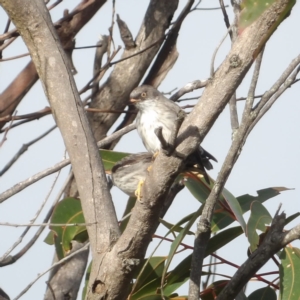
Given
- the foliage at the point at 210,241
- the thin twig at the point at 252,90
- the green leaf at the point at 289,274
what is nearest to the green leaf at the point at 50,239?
the foliage at the point at 210,241

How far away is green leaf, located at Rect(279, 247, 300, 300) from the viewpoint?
2498 mm

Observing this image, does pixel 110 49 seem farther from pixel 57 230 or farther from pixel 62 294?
pixel 62 294

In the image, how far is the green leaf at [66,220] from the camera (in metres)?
2.94

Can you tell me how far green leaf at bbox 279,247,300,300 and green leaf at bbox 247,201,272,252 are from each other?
0.50ft

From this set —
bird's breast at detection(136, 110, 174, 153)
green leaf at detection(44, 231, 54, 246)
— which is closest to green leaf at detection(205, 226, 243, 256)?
green leaf at detection(44, 231, 54, 246)

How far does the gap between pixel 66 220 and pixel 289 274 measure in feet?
3.38

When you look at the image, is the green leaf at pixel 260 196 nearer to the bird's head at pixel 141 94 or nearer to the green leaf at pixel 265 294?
the green leaf at pixel 265 294

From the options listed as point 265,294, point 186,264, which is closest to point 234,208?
point 186,264

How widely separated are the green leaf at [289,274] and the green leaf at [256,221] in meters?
0.15

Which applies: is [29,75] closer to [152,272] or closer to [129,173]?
[129,173]

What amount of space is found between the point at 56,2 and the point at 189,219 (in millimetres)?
1378

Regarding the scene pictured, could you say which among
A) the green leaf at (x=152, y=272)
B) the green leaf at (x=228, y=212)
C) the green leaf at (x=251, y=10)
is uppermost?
the green leaf at (x=228, y=212)

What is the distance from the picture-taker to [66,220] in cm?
294

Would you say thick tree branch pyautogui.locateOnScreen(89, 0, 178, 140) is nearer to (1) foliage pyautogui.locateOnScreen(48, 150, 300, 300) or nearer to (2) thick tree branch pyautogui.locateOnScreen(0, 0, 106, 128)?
(2) thick tree branch pyautogui.locateOnScreen(0, 0, 106, 128)
